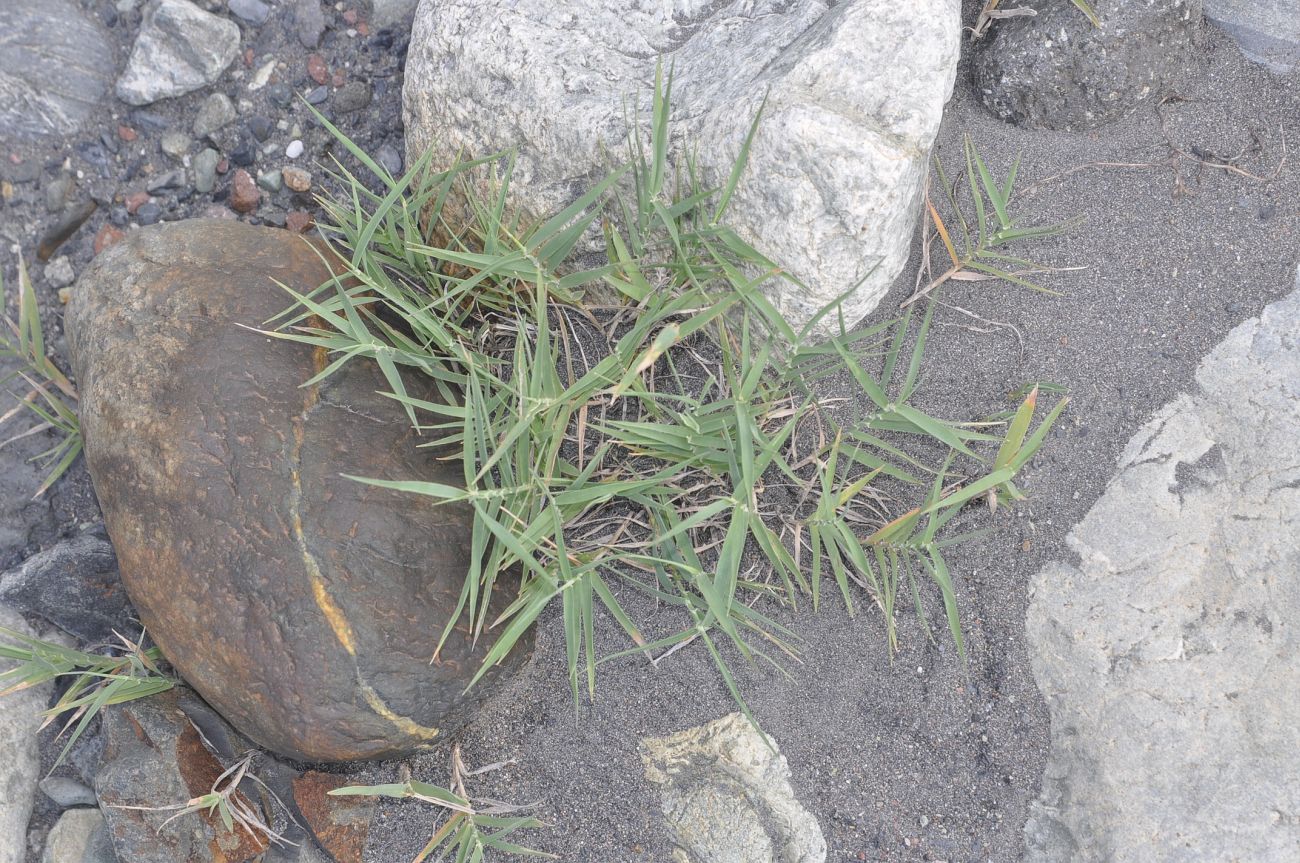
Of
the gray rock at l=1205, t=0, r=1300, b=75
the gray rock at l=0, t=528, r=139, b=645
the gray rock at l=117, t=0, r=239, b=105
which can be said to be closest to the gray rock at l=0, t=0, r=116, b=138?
the gray rock at l=117, t=0, r=239, b=105

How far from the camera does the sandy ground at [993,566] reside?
181 cm

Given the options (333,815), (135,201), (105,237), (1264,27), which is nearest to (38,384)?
(105,237)

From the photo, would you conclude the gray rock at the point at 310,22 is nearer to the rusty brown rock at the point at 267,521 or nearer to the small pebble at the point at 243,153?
the small pebble at the point at 243,153

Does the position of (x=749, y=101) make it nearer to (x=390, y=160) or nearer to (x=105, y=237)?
(x=390, y=160)

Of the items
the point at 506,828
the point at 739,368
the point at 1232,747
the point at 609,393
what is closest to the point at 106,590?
the point at 506,828

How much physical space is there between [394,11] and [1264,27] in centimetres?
202

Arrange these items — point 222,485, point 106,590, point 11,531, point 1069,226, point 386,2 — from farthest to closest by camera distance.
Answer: point 386,2 < point 11,531 < point 106,590 < point 1069,226 < point 222,485

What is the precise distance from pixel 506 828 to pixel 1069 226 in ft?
5.44

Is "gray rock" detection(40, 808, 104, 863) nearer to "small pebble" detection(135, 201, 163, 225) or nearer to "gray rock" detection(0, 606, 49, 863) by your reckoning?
"gray rock" detection(0, 606, 49, 863)

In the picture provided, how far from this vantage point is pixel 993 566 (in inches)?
72.6

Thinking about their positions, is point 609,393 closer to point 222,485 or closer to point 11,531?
point 222,485

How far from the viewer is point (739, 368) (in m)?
1.86

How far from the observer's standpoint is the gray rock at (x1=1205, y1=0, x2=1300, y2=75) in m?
1.96

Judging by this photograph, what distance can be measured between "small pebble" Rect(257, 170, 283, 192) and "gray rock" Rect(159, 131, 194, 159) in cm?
23
